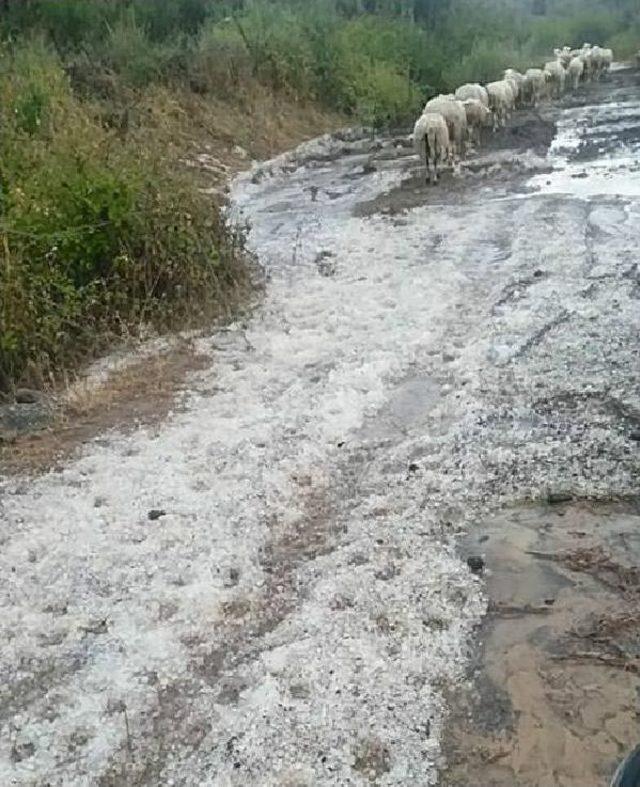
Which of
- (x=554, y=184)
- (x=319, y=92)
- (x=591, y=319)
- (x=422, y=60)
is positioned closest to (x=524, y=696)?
(x=591, y=319)

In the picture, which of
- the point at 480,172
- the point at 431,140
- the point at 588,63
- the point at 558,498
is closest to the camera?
the point at 558,498

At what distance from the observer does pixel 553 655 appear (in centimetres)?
355

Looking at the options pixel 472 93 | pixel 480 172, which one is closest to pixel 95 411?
pixel 480 172

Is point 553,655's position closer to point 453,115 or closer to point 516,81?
point 453,115

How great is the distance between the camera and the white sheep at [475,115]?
16.2 meters

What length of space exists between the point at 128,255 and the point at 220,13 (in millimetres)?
17043

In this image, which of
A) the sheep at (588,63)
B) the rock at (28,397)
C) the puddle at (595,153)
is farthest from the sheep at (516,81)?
the rock at (28,397)

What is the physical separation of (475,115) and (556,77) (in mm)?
9430

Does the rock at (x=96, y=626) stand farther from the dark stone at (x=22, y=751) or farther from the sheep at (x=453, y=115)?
the sheep at (x=453, y=115)

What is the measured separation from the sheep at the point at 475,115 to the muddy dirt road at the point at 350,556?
884cm

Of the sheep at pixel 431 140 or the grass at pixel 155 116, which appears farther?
the sheep at pixel 431 140

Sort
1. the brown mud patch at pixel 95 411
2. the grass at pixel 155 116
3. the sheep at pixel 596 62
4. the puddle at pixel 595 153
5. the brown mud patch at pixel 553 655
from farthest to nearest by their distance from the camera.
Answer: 1. the sheep at pixel 596 62
2. the puddle at pixel 595 153
3. the grass at pixel 155 116
4. the brown mud patch at pixel 95 411
5. the brown mud patch at pixel 553 655

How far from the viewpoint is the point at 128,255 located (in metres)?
7.24

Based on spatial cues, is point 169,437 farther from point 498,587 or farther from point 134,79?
point 134,79
